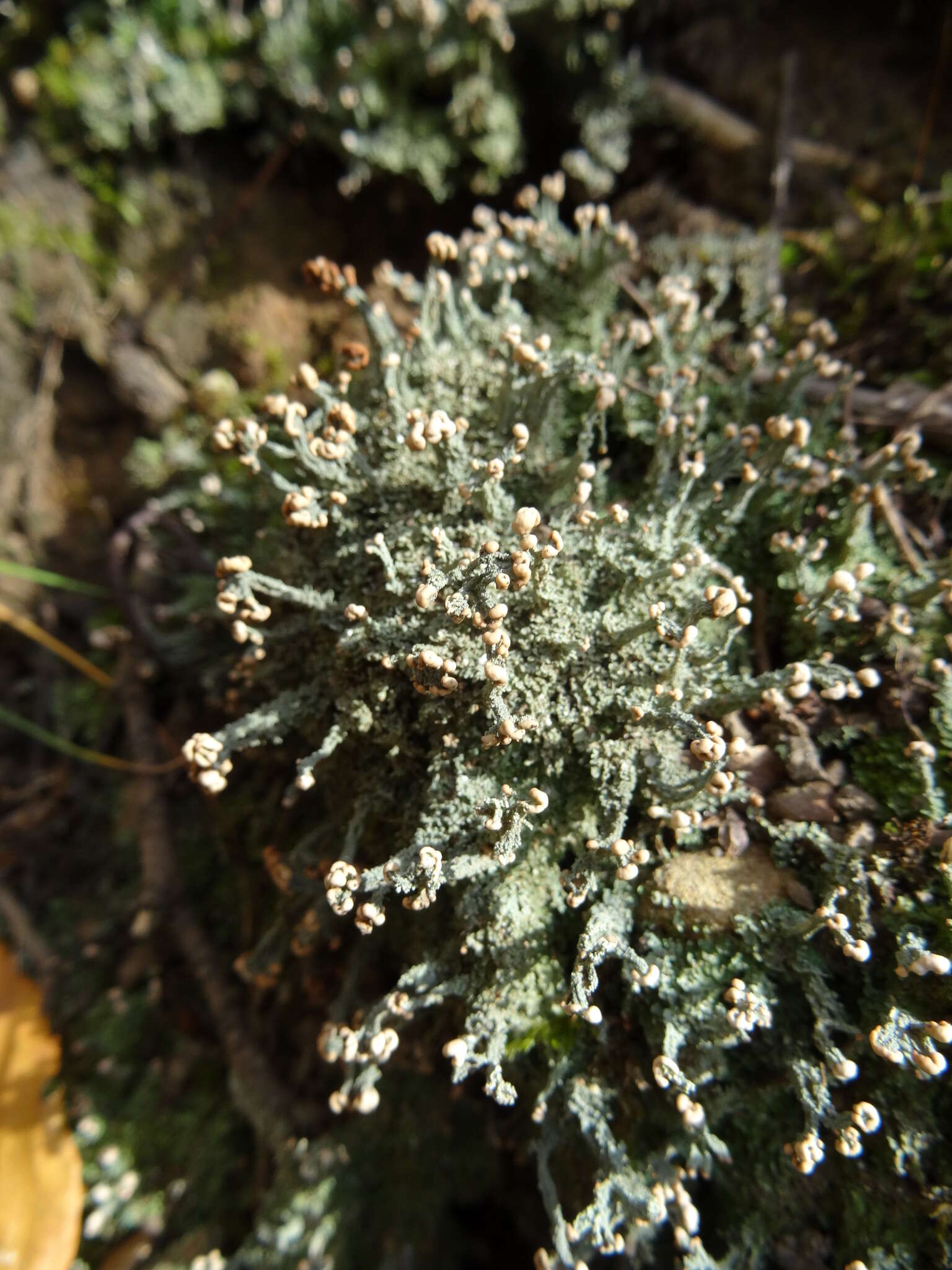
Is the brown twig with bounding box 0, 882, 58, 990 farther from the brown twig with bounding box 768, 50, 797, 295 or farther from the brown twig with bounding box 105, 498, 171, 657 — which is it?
the brown twig with bounding box 768, 50, 797, 295

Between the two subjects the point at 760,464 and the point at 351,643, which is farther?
the point at 760,464

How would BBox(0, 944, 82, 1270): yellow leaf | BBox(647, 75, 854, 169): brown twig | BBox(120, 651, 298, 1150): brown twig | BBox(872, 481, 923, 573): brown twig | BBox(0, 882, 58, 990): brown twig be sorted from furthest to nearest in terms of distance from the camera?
BBox(647, 75, 854, 169): brown twig, BBox(0, 882, 58, 990): brown twig, BBox(120, 651, 298, 1150): brown twig, BBox(0, 944, 82, 1270): yellow leaf, BBox(872, 481, 923, 573): brown twig

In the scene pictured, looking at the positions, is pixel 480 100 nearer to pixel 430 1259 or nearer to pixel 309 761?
pixel 309 761

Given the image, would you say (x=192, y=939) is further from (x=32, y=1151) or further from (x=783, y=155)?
(x=783, y=155)

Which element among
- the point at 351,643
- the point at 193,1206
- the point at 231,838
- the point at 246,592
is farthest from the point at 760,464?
the point at 193,1206

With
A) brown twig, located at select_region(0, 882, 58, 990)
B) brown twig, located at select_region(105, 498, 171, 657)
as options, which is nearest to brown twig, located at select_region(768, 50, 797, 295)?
brown twig, located at select_region(105, 498, 171, 657)

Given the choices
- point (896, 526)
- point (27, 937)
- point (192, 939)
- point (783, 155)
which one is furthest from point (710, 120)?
point (27, 937)

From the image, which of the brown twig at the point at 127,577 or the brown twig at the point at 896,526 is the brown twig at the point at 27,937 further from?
the brown twig at the point at 896,526
